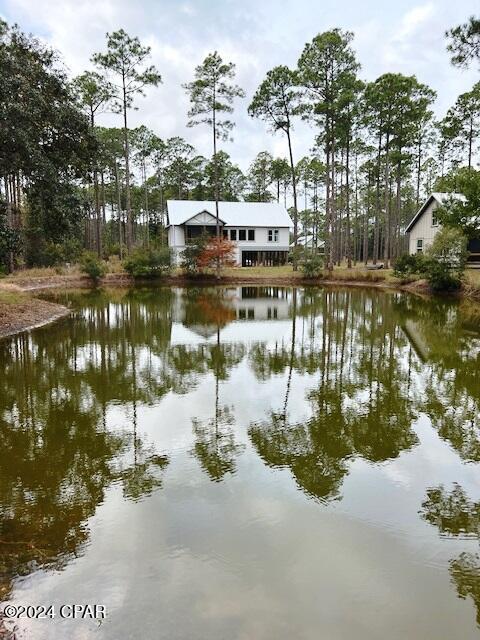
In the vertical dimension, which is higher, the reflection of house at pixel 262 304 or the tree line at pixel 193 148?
the tree line at pixel 193 148

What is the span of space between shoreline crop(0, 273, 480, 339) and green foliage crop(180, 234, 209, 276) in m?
0.68

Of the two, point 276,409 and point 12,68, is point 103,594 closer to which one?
point 276,409

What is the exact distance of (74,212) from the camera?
15.5 meters

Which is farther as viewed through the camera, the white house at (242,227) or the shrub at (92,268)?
the white house at (242,227)

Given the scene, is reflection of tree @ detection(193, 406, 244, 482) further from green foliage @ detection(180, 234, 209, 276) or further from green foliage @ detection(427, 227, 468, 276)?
green foliage @ detection(180, 234, 209, 276)

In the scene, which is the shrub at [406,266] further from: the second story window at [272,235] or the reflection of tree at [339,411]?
the second story window at [272,235]

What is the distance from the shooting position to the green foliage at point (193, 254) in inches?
1497

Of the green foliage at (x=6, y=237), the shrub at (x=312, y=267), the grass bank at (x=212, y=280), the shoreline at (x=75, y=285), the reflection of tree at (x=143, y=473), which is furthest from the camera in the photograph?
the shrub at (x=312, y=267)

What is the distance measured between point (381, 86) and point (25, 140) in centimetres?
3073

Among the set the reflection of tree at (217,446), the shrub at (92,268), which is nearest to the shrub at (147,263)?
the shrub at (92,268)

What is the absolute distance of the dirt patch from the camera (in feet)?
51.2

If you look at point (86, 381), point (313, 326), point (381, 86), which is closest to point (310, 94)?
point (381, 86)

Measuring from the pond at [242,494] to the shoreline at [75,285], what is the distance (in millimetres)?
5510

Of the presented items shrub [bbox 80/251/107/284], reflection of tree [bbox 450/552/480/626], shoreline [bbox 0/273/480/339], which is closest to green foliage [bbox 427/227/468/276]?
shoreline [bbox 0/273/480/339]
